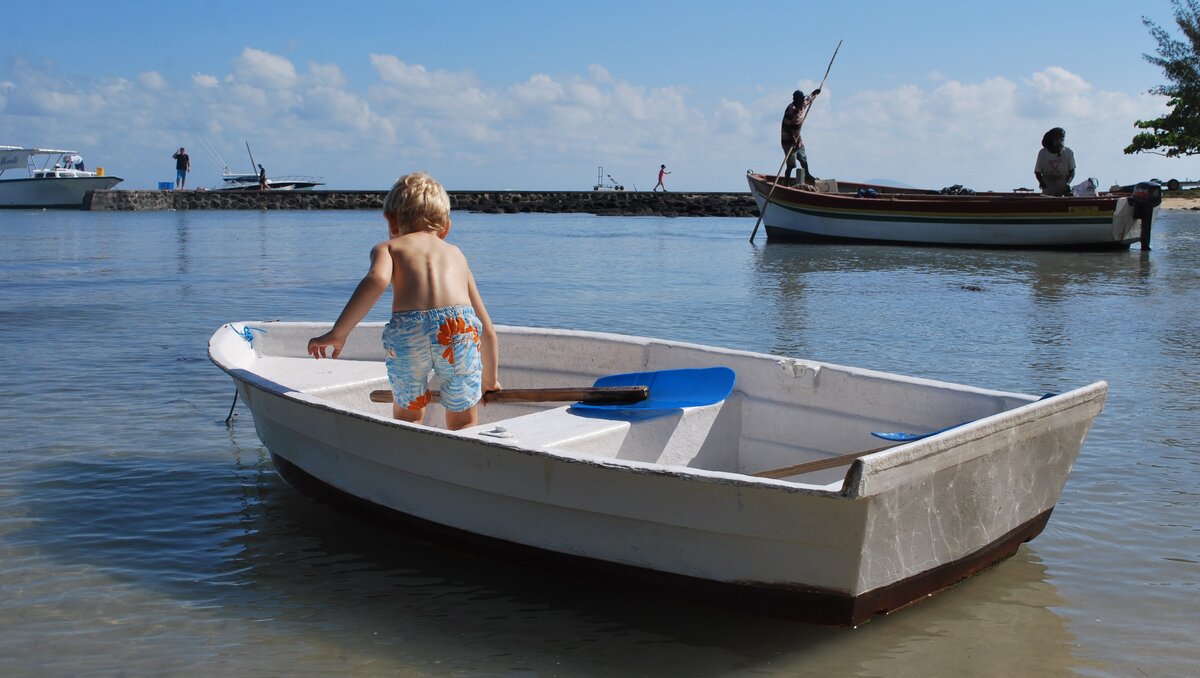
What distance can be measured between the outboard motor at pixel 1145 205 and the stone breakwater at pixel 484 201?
28.4 m

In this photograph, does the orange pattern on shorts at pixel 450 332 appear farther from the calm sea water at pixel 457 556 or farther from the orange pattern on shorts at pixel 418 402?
the calm sea water at pixel 457 556

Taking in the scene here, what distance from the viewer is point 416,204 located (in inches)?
178

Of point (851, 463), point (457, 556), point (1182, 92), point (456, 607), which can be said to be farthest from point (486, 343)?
point (1182, 92)

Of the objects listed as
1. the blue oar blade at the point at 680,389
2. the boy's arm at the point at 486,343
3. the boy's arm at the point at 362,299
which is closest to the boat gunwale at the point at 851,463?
the boy's arm at the point at 362,299

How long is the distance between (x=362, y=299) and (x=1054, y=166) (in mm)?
18897

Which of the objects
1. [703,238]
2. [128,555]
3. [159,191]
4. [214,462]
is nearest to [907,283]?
[214,462]

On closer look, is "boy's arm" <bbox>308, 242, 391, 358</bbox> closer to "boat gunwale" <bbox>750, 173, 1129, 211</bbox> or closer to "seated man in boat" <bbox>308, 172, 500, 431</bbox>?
"seated man in boat" <bbox>308, 172, 500, 431</bbox>

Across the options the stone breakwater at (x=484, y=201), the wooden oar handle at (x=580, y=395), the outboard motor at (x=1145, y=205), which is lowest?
the wooden oar handle at (x=580, y=395)

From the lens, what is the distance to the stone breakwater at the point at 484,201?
2047 inches

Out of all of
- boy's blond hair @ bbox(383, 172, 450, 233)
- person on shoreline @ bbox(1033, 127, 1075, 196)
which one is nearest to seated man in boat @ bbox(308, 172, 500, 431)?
boy's blond hair @ bbox(383, 172, 450, 233)

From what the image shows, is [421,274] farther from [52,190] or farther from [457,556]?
[52,190]

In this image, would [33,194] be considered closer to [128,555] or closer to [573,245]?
[573,245]

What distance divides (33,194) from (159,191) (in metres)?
6.01

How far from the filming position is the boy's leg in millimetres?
4660
